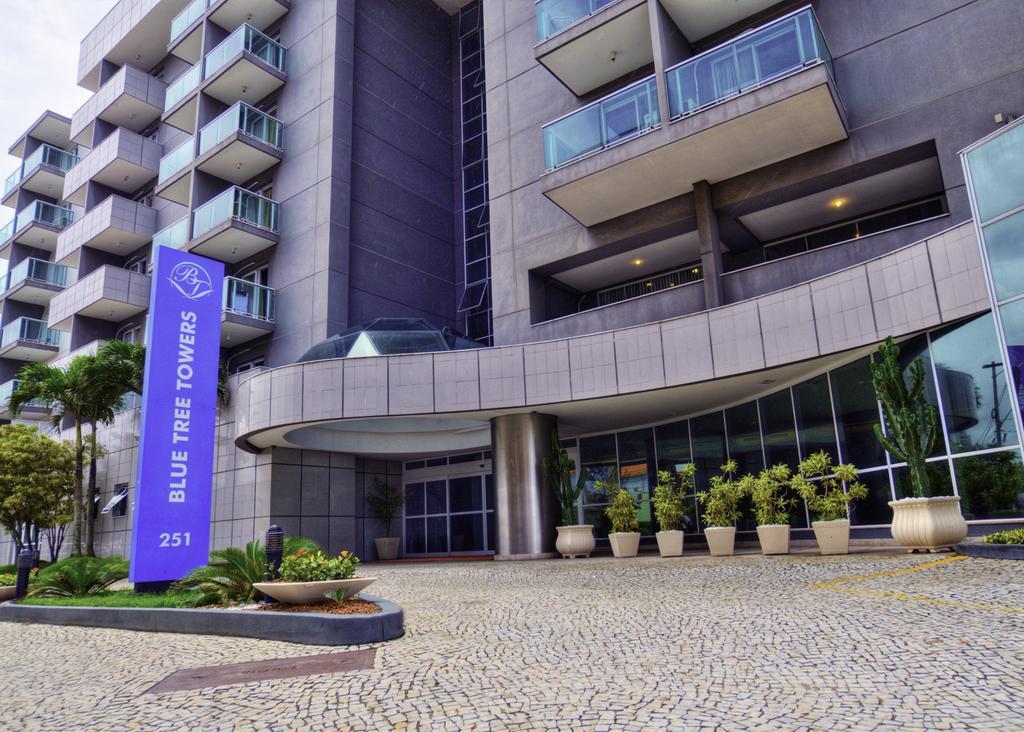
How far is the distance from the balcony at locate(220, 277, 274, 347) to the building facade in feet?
0.38

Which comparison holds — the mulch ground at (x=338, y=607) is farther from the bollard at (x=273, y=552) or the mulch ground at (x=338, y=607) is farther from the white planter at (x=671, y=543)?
the white planter at (x=671, y=543)

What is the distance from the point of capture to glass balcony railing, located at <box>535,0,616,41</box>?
860 inches

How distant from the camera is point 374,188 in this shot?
30.2m

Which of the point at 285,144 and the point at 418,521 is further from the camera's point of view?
the point at 285,144

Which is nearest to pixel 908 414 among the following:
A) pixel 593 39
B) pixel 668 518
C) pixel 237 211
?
pixel 668 518

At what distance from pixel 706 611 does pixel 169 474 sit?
12.1 m

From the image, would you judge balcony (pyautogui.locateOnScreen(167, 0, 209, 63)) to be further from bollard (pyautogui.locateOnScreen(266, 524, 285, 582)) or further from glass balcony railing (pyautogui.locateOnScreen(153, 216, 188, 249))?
bollard (pyautogui.locateOnScreen(266, 524, 285, 582))

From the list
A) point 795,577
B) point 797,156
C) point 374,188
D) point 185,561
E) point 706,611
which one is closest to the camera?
point 706,611

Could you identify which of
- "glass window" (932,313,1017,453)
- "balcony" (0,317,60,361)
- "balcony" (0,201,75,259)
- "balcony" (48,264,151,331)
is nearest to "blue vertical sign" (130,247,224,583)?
"glass window" (932,313,1017,453)

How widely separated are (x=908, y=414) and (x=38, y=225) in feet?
162

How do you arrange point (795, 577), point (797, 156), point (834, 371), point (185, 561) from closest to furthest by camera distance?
1. point (795, 577)
2. point (185, 561)
3. point (834, 371)
4. point (797, 156)

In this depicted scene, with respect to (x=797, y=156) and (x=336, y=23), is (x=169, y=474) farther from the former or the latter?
(x=336, y=23)

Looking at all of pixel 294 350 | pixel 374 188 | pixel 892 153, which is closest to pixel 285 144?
pixel 374 188

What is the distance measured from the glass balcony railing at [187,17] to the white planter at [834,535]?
115 feet
